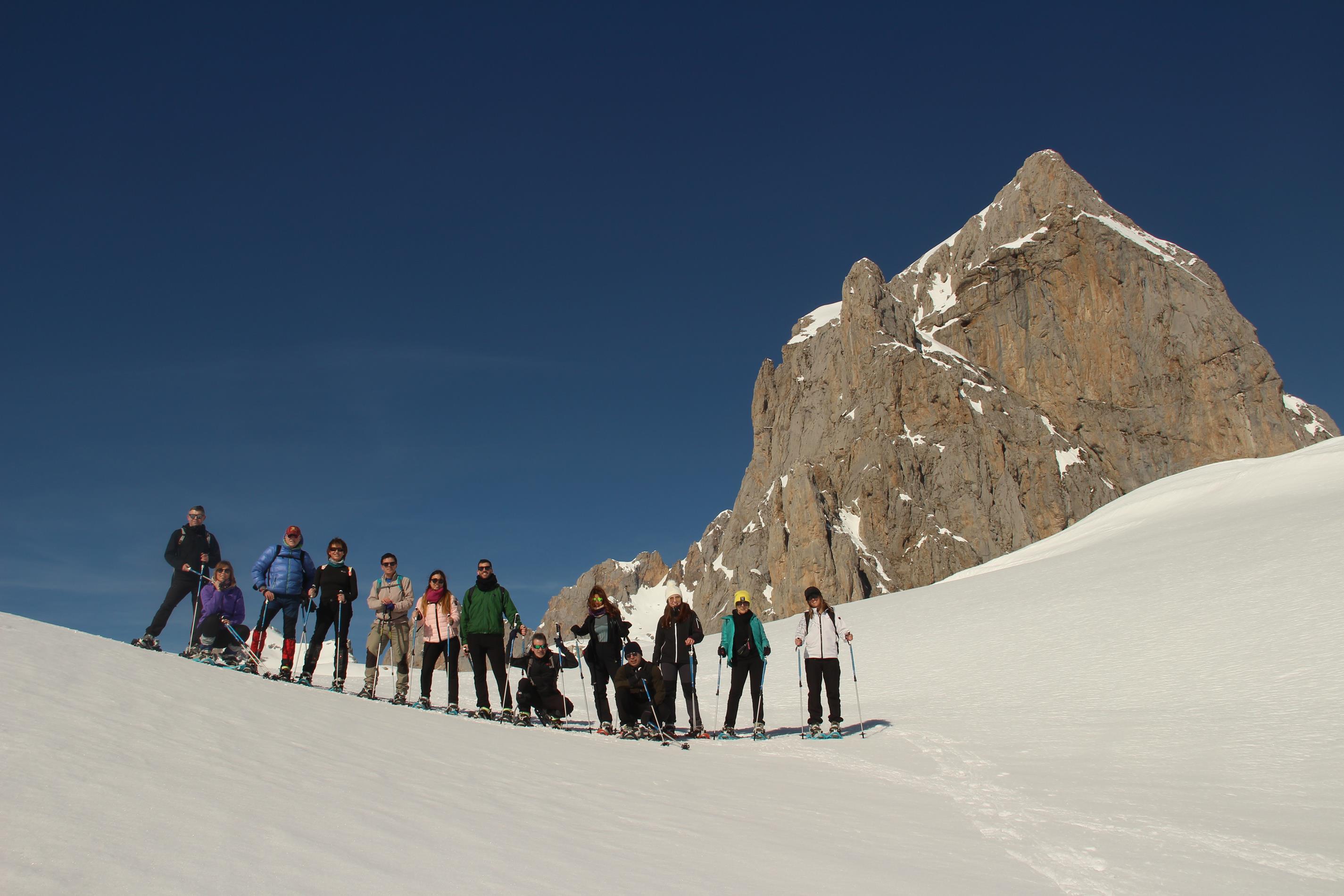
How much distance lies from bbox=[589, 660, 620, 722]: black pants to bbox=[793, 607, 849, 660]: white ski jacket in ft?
8.52

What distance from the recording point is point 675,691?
10.4 metres

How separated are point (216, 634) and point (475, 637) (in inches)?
132

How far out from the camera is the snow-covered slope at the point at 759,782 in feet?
10.6

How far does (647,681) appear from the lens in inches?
415

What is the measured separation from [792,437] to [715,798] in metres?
101

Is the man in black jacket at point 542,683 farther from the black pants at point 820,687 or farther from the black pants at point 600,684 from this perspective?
the black pants at point 820,687

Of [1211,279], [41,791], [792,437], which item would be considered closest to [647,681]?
[41,791]

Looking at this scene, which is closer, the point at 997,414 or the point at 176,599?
the point at 176,599

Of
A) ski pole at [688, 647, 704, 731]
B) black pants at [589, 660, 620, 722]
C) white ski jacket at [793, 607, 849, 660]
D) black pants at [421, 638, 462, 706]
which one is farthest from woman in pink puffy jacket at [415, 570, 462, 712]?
white ski jacket at [793, 607, 849, 660]

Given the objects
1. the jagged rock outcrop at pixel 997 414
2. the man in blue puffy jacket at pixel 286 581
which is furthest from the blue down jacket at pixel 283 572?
the jagged rock outcrop at pixel 997 414

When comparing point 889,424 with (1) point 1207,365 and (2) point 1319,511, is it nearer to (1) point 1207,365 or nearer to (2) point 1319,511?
(1) point 1207,365

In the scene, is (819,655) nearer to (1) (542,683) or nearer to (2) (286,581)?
(1) (542,683)

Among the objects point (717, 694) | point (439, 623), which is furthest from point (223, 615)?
point (717, 694)

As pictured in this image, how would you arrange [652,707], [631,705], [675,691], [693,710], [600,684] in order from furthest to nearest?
1. [600,684]
2. [693,710]
3. [675,691]
4. [652,707]
5. [631,705]
